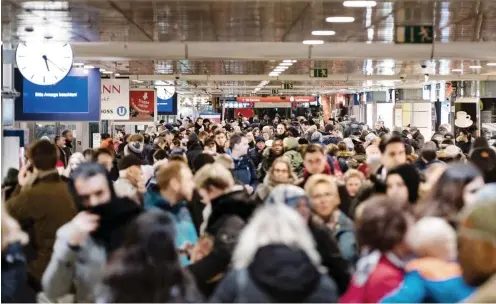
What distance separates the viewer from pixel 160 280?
3.52 m

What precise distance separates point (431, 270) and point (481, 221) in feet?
1.03

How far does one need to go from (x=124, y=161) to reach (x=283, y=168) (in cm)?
152

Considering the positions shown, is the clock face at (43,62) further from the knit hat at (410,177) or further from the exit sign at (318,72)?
the exit sign at (318,72)

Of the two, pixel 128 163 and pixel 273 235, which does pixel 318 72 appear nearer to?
pixel 128 163

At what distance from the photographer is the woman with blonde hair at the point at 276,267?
140 inches

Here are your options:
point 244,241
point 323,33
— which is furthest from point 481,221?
point 323,33

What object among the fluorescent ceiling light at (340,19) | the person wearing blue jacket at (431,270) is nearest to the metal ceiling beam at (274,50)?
the fluorescent ceiling light at (340,19)

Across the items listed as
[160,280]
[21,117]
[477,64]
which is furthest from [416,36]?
[477,64]

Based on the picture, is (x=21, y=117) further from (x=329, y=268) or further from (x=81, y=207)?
(x=329, y=268)

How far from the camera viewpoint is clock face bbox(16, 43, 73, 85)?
12.4m

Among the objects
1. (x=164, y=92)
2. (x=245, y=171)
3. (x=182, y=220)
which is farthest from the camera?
(x=164, y=92)

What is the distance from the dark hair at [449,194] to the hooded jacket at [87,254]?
4.94 feet

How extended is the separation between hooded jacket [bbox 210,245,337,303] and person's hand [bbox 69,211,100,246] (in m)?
1.06

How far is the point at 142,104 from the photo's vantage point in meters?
26.1
